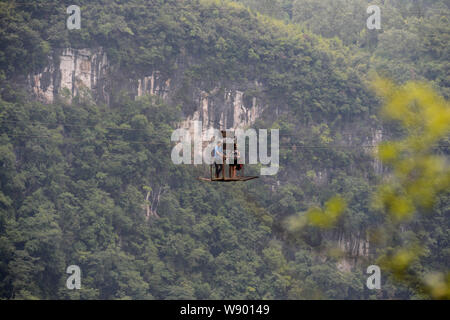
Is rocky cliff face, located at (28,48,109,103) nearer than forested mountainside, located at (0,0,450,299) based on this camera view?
No

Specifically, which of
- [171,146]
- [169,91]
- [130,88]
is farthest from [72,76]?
[171,146]

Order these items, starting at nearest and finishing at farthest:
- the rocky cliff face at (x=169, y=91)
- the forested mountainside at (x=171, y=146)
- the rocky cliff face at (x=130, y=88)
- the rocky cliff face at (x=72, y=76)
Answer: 1. the forested mountainside at (x=171, y=146)
2. the rocky cliff face at (x=72, y=76)
3. the rocky cliff face at (x=130, y=88)
4. the rocky cliff face at (x=169, y=91)

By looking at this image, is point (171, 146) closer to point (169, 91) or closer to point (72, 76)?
point (169, 91)

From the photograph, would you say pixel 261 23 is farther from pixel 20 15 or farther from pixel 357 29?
pixel 20 15

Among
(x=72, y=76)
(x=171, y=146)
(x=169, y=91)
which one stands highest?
(x=72, y=76)

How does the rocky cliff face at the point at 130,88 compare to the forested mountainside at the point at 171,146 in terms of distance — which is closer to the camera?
the forested mountainside at the point at 171,146

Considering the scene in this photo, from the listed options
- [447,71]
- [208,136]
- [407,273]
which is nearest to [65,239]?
[208,136]

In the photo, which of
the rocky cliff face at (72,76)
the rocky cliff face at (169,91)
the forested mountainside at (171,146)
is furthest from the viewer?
the rocky cliff face at (169,91)

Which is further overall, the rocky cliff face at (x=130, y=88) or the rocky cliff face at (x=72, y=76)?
the rocky cliff face at (x=130, y=88)
